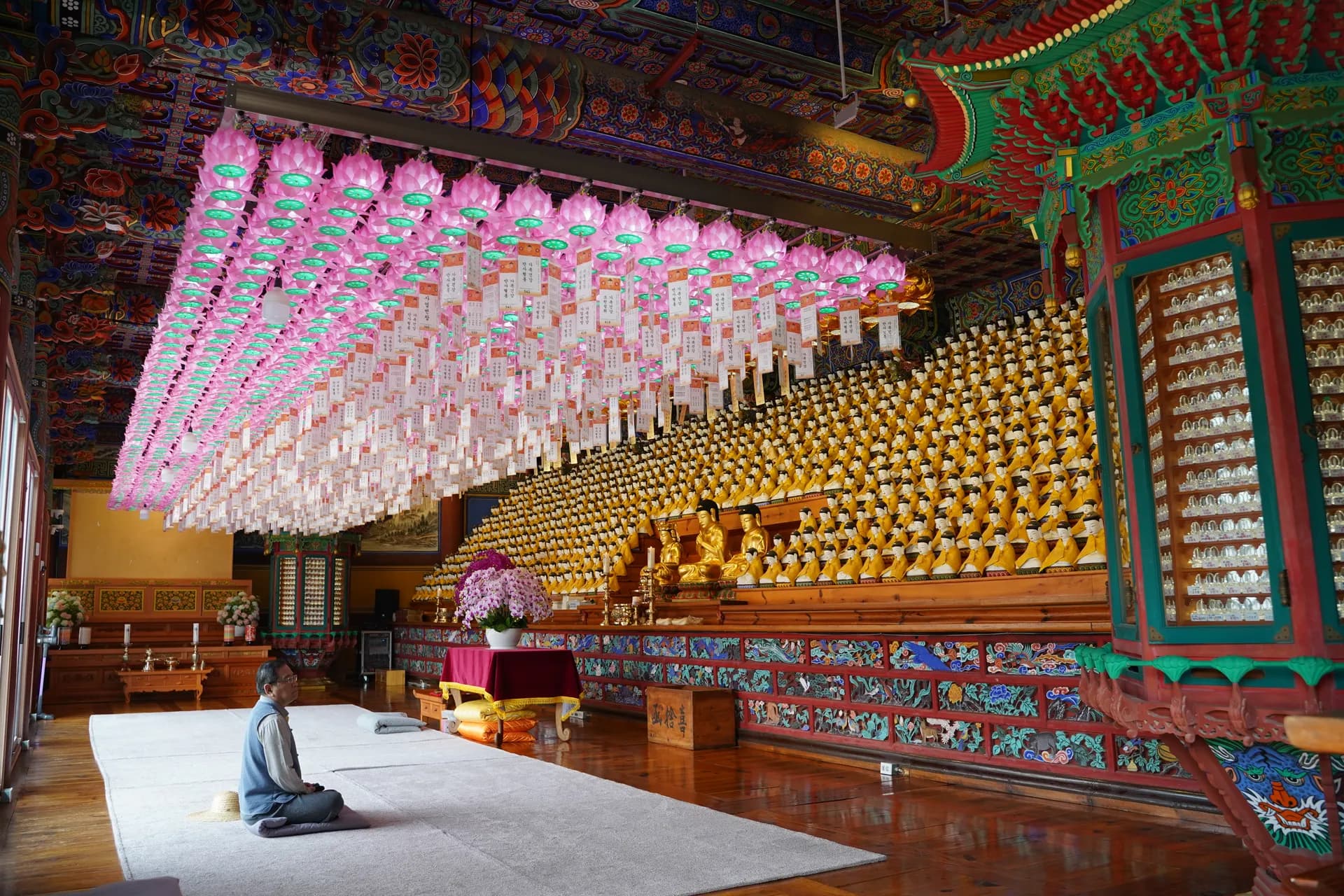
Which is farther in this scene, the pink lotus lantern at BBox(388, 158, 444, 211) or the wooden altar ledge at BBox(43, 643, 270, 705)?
the wooden altar ledge at BBox(43, 643, 270, 705)

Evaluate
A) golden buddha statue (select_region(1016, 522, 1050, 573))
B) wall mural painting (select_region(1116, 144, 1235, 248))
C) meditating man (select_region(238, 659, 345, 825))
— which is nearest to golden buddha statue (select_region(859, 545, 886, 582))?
golden buddha statue (select_region(1016, 522, 1050, 573))

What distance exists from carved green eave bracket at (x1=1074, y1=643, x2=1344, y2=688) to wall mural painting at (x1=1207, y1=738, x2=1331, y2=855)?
0.20 m

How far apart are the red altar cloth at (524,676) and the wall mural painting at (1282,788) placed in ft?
17.8

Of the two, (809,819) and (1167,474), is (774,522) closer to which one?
(809,819)

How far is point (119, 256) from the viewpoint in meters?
7.84

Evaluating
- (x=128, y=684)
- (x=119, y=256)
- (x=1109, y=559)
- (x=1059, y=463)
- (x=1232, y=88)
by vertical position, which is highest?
(x=119, y=256)

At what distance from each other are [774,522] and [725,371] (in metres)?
3.96

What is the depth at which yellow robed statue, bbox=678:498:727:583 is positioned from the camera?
30.8 feet

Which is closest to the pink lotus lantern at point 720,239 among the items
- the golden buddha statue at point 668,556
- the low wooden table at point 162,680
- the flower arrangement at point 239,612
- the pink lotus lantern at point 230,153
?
the pink lotus lantern at point 230,153

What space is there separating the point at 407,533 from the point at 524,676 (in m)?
12.6

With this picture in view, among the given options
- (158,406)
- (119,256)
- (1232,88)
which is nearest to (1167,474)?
(1232,88)

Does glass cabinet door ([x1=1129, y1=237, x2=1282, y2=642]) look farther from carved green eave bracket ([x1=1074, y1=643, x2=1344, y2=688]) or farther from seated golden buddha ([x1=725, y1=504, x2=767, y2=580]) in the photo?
seated golden buddha ([x1=725, y1=504, x2=767, y2=580])

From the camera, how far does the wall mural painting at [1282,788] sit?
2715 mm

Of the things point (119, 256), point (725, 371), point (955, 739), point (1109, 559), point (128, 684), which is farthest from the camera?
point (128, 684)
